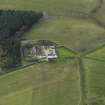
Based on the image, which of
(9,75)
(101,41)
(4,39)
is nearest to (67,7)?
(101,41)

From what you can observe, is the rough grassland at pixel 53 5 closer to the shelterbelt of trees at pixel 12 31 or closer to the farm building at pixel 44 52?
the shelterbelt of trees at pixel 12 31

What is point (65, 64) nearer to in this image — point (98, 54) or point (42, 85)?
point (42, 85)

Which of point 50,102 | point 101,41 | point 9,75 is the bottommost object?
point 50,102

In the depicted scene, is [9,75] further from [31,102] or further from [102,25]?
[102,25]

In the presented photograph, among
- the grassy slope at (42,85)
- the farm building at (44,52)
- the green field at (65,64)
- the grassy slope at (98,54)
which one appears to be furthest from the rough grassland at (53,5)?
the grassy slope at (42,85)

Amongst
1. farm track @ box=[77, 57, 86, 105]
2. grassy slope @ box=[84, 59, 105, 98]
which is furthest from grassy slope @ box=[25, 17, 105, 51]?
grassy slope @ box=[84, 59, 105, 98]
